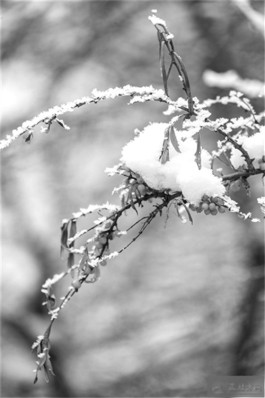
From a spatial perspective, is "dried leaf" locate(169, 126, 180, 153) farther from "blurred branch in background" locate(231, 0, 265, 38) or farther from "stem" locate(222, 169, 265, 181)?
"blurred branch in background" locate(231, 0, 265, 38)

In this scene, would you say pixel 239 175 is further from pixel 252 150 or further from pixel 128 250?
pixel 128 250

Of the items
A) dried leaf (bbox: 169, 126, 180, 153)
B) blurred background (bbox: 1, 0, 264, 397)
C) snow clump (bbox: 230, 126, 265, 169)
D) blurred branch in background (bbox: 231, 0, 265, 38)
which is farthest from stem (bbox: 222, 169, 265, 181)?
blurred background (bbox: 1, 0, 264, 397)

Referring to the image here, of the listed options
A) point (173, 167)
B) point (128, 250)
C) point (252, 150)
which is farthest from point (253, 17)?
point (128, 250)

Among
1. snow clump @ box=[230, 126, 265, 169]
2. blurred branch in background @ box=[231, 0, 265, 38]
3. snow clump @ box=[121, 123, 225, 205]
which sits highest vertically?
blurred branch in background @ box=[231, 0, 265, 38]

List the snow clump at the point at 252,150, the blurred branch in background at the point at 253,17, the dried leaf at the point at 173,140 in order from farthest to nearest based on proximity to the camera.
A: the blurred branch in background at the point at 253,17
the snow clump at the point at 252,150
the dried leaf at the point at 173,140

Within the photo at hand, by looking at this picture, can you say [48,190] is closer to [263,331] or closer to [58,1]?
Answer: [58,1]

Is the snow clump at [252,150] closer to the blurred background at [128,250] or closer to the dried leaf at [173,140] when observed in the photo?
the dried leaf at [173,140]

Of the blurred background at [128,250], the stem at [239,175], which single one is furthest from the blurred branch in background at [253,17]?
the blurred background at [128,250]

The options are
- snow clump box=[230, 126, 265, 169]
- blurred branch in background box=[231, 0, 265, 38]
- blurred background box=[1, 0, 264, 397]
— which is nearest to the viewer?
snow clump box=[230, 126, 265, 169]
